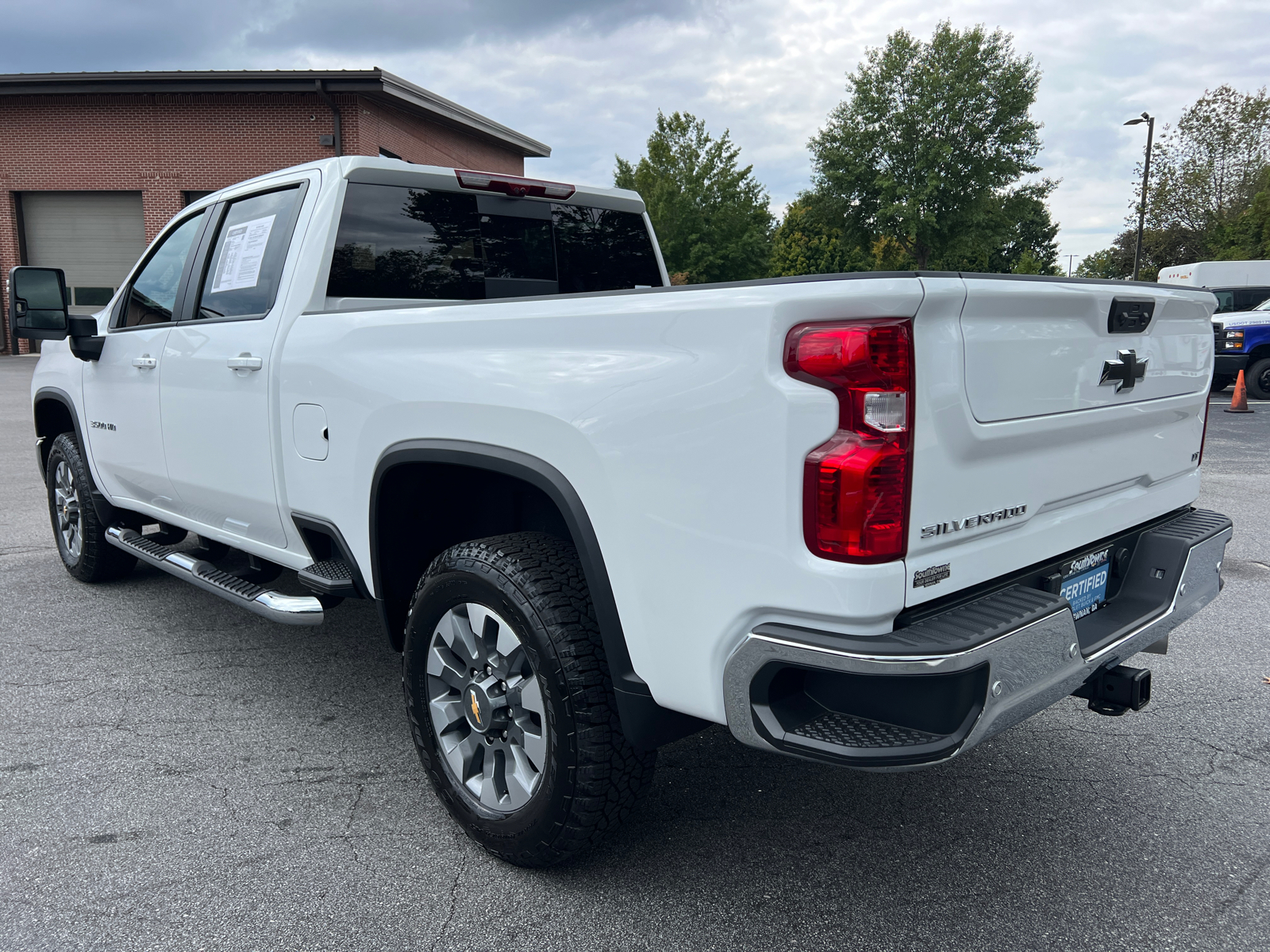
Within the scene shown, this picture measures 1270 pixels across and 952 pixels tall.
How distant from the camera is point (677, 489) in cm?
204

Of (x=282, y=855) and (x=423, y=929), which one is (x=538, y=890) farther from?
(x=282, y=855)

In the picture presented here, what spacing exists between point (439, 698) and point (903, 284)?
1.78 m

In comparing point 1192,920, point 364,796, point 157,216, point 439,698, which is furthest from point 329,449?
point 157,216

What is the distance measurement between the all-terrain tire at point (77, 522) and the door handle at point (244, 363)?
2.07 metres

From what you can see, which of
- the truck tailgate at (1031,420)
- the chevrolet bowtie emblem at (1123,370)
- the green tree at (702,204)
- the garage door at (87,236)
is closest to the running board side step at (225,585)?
the truck tailgate at (1031,420)

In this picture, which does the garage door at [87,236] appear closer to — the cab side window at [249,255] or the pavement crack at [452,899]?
the cab side window at [249,255]

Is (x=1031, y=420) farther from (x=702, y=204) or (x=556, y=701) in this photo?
(x=702, y=204)

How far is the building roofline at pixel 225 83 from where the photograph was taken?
23.2 meters

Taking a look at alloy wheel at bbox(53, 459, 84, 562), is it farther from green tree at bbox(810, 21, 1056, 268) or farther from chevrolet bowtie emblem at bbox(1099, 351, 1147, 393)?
green tree at bbox(810, 21, 1056, 268)

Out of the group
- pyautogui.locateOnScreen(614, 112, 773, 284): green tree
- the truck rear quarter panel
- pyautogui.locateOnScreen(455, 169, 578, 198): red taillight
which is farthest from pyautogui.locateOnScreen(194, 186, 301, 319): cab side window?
pyautogui.locateOnScreen(614, 112, 773, 284): green tree

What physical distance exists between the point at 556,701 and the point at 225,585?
Answer: 1.97 metres

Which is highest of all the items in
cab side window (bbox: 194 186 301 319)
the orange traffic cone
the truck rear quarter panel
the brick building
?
the brick building

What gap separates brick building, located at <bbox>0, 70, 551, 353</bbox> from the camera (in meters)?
23.8

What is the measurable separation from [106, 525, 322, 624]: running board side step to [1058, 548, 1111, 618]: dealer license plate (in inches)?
93.7
